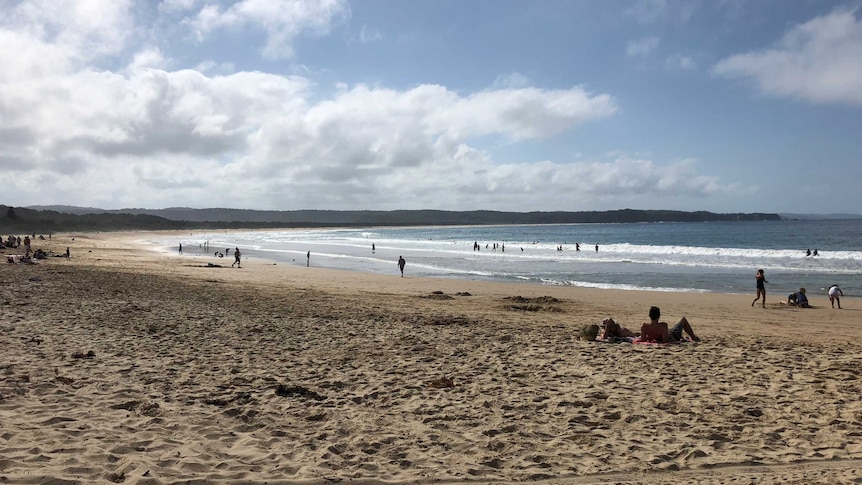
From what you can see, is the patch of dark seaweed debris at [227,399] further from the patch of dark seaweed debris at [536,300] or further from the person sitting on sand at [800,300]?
the person sitting on sand at [800,300]

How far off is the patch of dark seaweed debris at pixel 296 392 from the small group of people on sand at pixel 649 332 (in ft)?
19.5

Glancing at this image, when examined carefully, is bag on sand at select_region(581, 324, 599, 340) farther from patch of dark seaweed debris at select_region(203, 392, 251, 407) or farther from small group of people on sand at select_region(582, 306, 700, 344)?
patch of dark seaweed debris at select_region(203, 392, 251, 407)

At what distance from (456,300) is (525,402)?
463 inches

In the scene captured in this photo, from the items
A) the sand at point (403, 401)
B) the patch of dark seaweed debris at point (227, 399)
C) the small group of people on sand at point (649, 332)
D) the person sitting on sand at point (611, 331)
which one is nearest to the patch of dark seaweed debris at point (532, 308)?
the sand at point (403, 401)

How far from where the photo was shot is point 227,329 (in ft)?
35.3

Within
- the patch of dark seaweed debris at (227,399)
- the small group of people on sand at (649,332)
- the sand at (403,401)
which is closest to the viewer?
the sand at (403,401)

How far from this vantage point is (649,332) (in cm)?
1032

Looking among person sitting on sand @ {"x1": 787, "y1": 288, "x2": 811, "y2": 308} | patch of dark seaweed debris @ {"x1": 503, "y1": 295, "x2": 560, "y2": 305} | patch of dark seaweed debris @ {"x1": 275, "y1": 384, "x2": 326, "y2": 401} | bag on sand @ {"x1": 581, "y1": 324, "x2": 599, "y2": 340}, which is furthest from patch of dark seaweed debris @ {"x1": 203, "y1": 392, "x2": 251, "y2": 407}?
person sitting on sand @ {"x1": 787, "y1": 288, "x2": 811, "y2": 308}

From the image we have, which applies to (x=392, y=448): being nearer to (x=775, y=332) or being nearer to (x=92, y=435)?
(x=92, y=435)

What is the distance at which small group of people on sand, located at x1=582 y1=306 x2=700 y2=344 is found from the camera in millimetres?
10289

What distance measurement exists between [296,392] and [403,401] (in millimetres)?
1384

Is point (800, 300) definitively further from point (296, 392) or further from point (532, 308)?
point (296, 392)

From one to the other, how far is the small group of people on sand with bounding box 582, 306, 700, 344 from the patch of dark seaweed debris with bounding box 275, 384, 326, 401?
19.5ft

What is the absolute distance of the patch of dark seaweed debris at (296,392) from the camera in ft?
21.8
